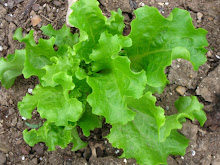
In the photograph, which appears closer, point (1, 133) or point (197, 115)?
point (197, 115)

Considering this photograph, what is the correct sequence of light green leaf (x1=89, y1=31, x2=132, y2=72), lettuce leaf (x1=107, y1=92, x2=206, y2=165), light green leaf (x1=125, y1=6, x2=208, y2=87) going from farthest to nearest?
1. lettuce leaf (x1=107, y1=92, x2=206, y2=165)
2. light green leaf (x1=125, y1=6, x2=208, y2=87)
3. light green leaf (x1=89, y1=31, x2=132, y2=72)

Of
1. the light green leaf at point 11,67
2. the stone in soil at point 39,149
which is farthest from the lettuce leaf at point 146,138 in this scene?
the light green leaf at point 11,67

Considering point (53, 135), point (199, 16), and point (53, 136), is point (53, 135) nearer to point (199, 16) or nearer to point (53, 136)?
point (53, 136)

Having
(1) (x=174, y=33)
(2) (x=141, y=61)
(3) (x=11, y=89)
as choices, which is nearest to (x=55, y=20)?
(3) (x=11, y=89)

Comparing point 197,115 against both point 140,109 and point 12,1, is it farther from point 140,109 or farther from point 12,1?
point 12,1

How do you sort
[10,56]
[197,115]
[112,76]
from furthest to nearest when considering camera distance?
[10,56] < [197,115] < [112,76]

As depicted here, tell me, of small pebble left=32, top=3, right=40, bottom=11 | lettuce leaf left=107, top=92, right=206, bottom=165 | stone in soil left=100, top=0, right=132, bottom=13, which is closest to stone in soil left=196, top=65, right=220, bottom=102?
lettuce leaf left=107, top=92, right=206, bottom=165

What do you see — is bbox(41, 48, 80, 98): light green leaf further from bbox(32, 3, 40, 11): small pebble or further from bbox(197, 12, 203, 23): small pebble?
bbox(197, 12, 203, 23): small pebble
